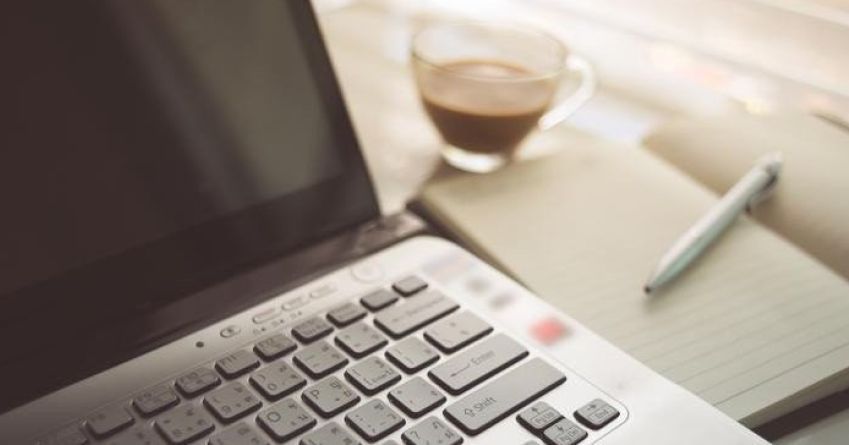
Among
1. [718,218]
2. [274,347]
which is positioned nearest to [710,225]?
[718,218]

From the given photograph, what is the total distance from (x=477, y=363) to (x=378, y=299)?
0.06 meters

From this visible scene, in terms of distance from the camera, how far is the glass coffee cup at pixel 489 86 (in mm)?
617

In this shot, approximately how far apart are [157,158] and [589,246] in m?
0.24

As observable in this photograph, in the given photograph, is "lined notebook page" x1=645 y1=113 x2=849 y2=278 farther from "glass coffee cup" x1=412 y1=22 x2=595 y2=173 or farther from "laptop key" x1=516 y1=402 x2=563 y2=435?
"laptop key" x1=516 y1=402 x2=563 y2=435

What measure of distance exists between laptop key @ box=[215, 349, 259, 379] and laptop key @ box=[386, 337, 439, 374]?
0.20 ft

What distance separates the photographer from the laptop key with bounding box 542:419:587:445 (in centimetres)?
39

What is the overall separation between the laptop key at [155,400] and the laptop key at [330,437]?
2.4 inches

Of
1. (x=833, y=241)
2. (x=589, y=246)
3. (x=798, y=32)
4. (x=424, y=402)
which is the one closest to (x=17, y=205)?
(x=424, y=402)

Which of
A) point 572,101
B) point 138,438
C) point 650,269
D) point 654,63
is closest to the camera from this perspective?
point 138,438

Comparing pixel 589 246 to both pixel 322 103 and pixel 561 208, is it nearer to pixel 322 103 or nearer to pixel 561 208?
pixel 561 208

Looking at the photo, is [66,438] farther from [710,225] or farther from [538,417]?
[710,225]

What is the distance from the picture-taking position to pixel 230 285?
480 millimetres

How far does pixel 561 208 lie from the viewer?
1.91ft

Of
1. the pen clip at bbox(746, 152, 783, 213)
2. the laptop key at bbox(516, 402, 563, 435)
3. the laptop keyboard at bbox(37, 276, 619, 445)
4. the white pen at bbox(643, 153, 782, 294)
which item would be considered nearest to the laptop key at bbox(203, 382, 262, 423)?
the laptop keyboard at bbox(37, 276, 619, 445)
